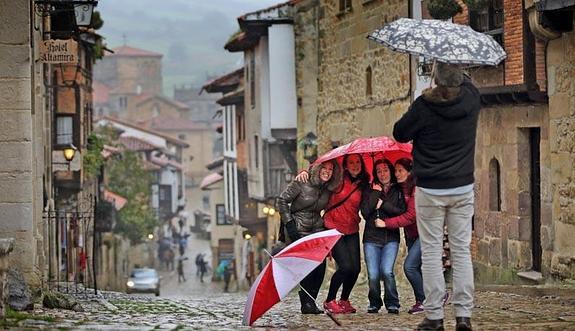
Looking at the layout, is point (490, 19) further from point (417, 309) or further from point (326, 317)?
point (326, 317)

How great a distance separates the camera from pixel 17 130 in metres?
15.3

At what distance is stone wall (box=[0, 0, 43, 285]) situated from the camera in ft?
49.8

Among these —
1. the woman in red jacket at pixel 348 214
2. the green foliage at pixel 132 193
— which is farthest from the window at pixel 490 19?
the green foliage at pixel 132 193

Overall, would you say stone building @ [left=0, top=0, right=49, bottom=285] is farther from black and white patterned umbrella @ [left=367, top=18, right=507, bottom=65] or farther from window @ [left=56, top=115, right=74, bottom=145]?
window @ [left=56, top=115, right=74, bottom=145]

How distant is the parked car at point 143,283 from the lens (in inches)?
2051

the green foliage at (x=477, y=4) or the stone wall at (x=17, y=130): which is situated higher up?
the green foliage at (x=477, y=4)

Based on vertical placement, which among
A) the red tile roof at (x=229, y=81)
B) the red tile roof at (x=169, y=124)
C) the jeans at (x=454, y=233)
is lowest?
the jeans at (x=454, y=233)

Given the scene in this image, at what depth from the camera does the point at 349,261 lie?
1337 centimetres

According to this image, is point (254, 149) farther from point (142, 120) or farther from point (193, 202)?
point (142, 120)

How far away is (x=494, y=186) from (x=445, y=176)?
10317 mm

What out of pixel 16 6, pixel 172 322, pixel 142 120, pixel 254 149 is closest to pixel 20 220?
pixel 16 6

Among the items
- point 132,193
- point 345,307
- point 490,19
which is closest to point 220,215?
point 132,193

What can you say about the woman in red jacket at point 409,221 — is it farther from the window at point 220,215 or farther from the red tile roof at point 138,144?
the red tile roof at point 138,144

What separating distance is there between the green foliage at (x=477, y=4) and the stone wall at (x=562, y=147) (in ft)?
10.4
